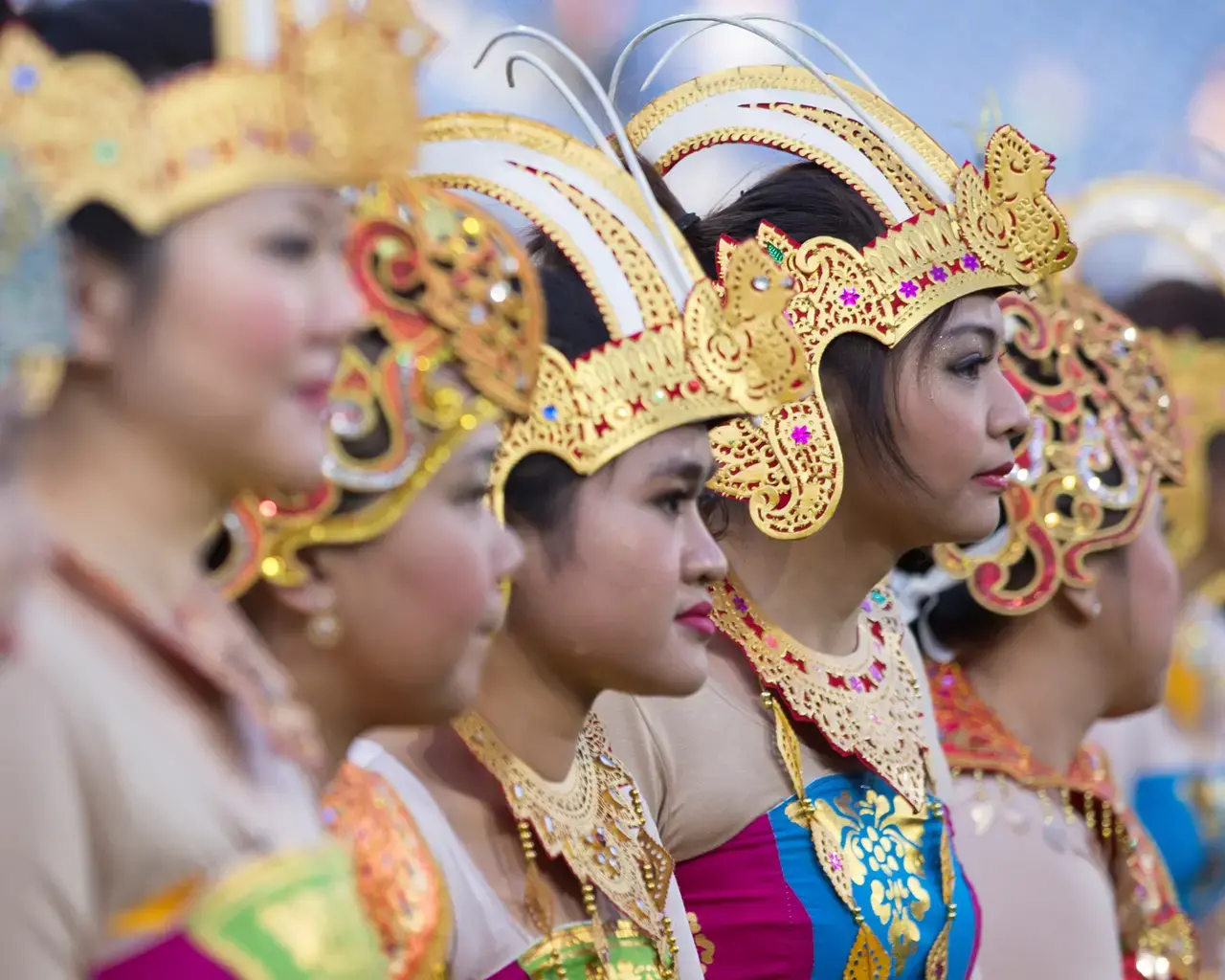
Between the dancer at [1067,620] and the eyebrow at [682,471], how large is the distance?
1382 mm

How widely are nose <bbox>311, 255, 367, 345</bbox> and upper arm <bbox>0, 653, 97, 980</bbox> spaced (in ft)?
1.17

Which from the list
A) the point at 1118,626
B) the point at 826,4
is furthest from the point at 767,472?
the point at 826,4

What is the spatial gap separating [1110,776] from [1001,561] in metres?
0.50

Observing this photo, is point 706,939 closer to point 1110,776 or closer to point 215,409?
point 1110,776

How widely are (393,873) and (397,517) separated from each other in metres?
0.37

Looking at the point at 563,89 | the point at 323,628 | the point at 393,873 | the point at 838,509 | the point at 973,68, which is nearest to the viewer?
the point at 323,628

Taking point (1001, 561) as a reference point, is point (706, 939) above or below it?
below

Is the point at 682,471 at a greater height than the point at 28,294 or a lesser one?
greater

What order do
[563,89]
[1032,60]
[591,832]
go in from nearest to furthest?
1. [591,832]
2. [563,89]
3. [1032,60]

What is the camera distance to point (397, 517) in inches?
72.9

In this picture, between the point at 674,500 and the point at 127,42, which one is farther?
the point at 674,500

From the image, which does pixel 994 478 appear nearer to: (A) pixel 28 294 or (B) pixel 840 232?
(B) pixel 840 232

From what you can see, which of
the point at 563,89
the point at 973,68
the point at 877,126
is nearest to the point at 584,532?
the point at 563,89

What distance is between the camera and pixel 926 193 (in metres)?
3.27
